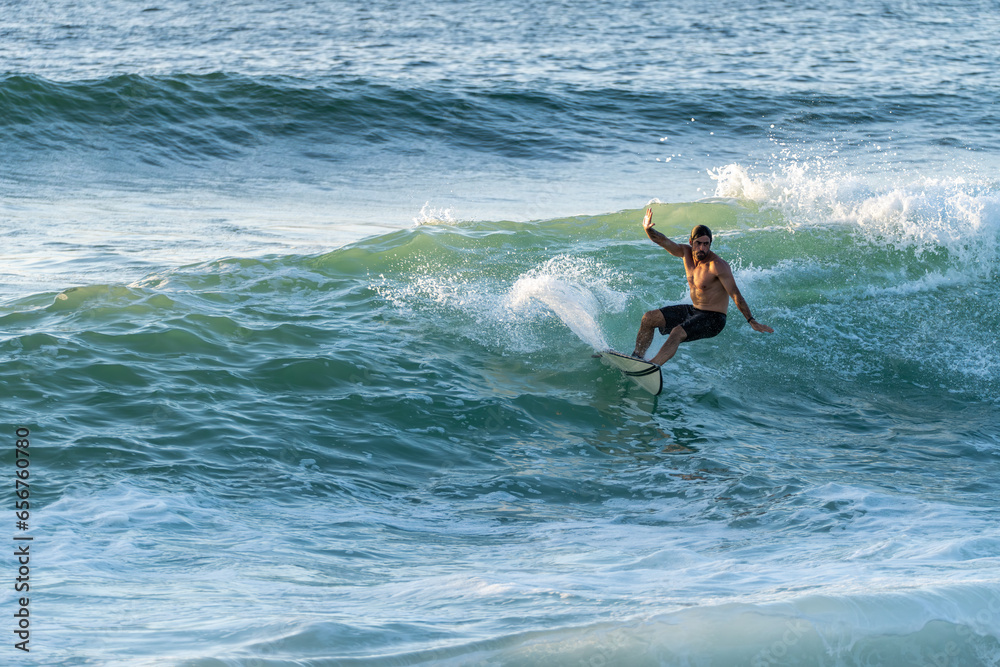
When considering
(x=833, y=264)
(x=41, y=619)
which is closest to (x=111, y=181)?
(x=833, y=264)

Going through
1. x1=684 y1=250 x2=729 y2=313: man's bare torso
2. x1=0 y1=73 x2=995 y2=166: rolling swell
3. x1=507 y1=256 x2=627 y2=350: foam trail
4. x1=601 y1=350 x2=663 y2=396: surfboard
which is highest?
x1=0 y1=73 x2=995 y2=166: rolling swell

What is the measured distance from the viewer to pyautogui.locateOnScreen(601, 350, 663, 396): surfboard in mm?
8414

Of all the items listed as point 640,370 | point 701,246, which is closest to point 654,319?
point 640,370

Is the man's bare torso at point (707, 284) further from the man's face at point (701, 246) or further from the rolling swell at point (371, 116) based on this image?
the rolling swell at point (371, 116)

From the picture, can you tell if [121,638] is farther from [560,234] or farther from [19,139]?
[19,139]

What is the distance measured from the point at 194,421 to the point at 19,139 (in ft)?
47.4

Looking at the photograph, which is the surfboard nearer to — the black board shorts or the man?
the man

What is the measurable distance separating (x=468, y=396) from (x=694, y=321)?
85.1 inches

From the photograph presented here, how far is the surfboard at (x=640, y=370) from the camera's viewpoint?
27.6 ft

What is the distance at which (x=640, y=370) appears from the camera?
853 centimetres

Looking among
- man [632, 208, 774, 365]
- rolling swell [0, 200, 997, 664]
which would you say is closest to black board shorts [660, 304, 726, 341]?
man [632, 208, 774, 365]

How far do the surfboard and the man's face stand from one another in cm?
105

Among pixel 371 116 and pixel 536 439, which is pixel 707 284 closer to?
pixel 536 439

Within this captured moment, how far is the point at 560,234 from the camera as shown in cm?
1273
